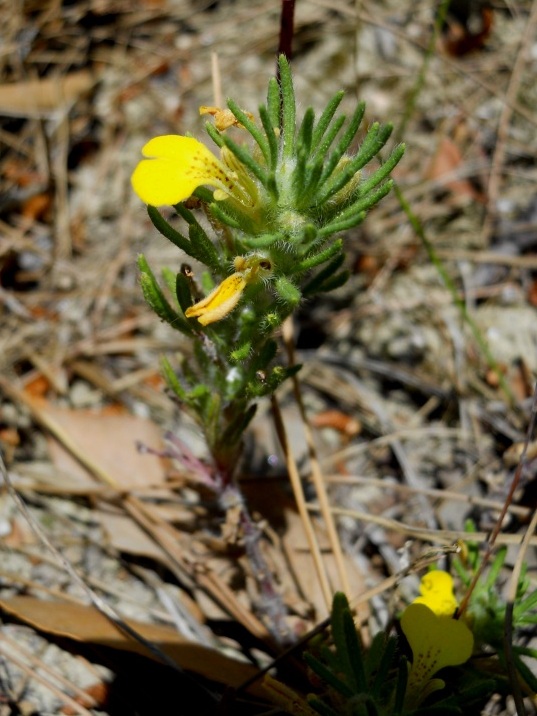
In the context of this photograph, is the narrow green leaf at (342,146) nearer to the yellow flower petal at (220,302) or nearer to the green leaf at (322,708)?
the yellow flower petal at (220,302)

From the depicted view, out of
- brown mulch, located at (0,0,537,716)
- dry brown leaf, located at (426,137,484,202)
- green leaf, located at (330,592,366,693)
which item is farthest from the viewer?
dry brown leaf, located at (426,137,484,202)

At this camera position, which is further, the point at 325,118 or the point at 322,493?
the point at 322,493

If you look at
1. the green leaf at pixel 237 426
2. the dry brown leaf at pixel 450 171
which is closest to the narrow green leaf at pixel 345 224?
the green leaf at pixel 237 426

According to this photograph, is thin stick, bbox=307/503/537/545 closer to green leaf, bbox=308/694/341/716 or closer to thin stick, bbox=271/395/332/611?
thin stick, bbox=271/395/332/611

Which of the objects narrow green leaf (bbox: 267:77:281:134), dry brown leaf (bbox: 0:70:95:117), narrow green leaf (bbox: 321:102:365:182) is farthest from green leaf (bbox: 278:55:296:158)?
dry brown leaf (bbox: 0:70:95:117)

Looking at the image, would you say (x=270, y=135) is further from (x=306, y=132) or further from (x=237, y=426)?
(x=237, y=426)

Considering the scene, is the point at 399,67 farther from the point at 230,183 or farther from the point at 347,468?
the point at 230,183

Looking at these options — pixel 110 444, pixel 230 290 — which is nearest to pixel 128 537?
pixel 110 444
